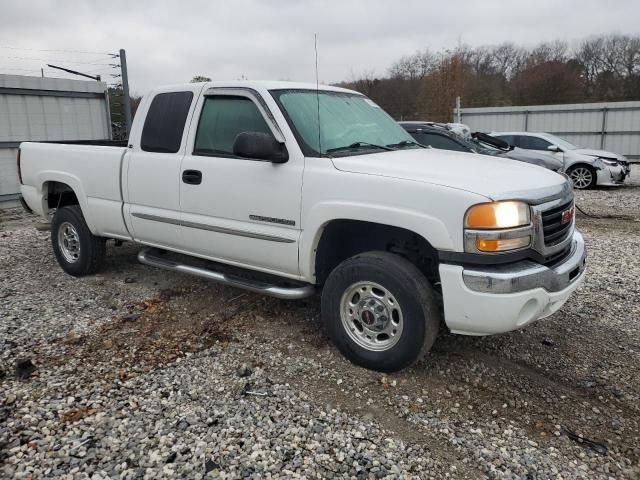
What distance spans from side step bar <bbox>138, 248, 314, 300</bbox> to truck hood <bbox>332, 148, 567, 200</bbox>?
1016 millimetres

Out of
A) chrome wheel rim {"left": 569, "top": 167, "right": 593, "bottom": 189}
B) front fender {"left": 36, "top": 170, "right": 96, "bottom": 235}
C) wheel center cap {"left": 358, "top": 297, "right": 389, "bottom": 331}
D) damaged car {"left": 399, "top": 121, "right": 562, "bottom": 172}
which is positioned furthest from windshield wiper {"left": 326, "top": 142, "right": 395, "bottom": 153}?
chrome wheel rim {"left": 569, "top": 167, "right": 593, "bottom": 189}

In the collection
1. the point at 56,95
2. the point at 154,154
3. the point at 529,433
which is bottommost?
the point at 529,433

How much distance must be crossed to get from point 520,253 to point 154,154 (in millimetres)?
3233

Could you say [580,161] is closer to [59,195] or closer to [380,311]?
[380,311]

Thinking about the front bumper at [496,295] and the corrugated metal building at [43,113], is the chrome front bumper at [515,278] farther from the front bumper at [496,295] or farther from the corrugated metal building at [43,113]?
the corrugated metal building at [43,113]

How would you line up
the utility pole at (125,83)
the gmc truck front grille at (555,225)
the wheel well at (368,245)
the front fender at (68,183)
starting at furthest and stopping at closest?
the utility pole at (125,83)
the front fender at (68,183)
the wheel well at (368,245)
the gmc truck front grille at (555,225)

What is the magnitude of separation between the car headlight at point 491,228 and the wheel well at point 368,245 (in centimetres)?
43

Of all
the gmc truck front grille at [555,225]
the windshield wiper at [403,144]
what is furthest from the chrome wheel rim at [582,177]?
the gmc truck front grille at [555,225]

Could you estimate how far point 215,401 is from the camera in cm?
335

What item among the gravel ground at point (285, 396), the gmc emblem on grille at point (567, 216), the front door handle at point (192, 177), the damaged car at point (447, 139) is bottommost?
the gravel ground at point (285, 396)

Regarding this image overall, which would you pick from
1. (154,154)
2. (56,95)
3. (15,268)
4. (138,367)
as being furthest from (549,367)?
(56,95)

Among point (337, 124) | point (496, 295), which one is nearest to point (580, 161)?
point (337, 124)

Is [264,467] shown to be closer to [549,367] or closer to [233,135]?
[549,367]

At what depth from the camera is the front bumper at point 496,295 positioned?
3104mm
